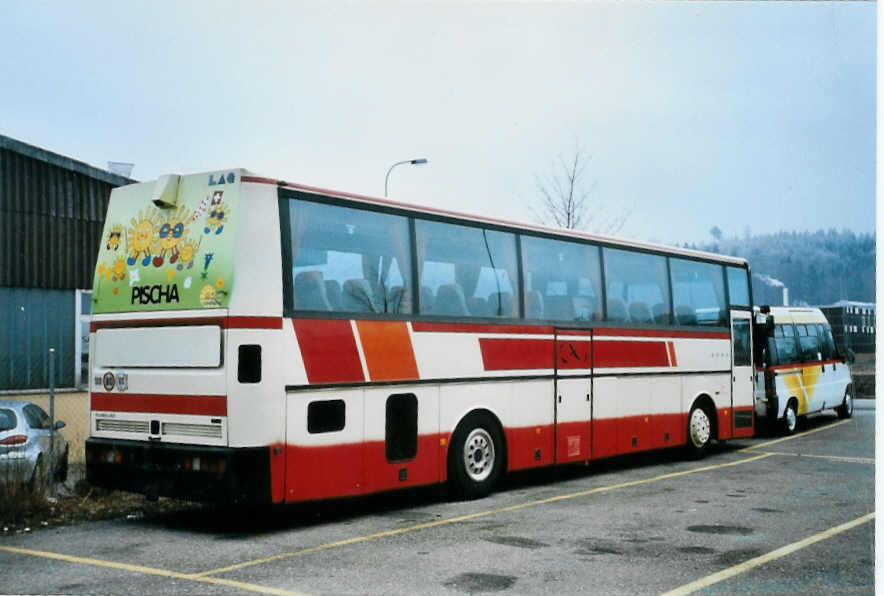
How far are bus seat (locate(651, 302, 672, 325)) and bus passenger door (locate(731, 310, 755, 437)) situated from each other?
7.26ft

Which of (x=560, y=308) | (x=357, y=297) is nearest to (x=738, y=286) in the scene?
(x=560, y=308)

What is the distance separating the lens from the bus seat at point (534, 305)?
40.9 feet

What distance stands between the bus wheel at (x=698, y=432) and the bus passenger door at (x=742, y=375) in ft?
2.81

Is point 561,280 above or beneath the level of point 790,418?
above

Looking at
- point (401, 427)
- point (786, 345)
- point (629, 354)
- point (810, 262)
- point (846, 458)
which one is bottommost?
point (846, 458)

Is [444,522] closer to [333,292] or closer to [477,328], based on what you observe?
[333,292]

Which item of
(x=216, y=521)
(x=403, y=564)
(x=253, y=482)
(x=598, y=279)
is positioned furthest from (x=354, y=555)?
(x=598, y=279)

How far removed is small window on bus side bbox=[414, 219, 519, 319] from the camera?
36.8 feet

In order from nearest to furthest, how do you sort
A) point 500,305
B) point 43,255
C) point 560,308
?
1. point 500,305
2. point 560,308
3. point 43,255

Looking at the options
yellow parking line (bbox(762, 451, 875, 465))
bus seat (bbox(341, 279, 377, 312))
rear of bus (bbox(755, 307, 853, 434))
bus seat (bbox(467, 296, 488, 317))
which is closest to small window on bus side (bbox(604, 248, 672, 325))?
bus seat (bbox(467, 296, 488, 317))

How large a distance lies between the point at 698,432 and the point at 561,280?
445 centimetres

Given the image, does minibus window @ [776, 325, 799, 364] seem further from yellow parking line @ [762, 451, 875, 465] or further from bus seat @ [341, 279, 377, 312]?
bus seat @ [341, 279, 377, 312]

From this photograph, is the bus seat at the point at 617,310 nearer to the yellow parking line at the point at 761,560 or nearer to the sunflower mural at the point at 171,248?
the yellow parking line at the point at 761,560

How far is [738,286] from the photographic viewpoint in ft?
56.5
